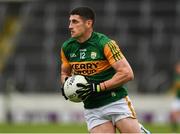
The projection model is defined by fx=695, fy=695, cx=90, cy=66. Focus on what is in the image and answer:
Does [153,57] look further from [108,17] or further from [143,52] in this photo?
[108,17]

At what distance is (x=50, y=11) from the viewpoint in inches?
1359

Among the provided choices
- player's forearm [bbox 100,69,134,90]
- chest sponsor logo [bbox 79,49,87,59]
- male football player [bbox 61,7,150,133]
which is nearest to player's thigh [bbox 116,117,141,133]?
male football player [bbox 61,7,150,133]

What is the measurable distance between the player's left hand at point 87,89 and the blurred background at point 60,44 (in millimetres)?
17978

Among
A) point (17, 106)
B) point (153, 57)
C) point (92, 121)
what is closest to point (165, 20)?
point (153, 57)

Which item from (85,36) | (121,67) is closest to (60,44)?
(85,36)

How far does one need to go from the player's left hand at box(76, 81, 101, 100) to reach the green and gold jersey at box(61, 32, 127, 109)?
185mm

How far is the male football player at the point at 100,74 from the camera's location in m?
7.96

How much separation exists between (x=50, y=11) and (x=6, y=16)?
2515mm

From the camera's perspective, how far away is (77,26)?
8.06 meters

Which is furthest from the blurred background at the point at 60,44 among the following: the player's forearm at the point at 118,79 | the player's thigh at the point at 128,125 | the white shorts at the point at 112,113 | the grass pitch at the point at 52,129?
the player's forearm at the point at 118,79

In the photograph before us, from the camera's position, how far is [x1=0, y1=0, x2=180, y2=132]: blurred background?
2647cm

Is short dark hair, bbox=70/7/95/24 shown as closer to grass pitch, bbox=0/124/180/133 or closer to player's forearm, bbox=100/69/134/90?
player's forearm, bbox=100/69/134/90

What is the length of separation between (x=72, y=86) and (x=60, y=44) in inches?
978

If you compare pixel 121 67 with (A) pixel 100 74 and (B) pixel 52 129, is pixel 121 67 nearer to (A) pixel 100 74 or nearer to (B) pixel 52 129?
(A) pixel 100 74
